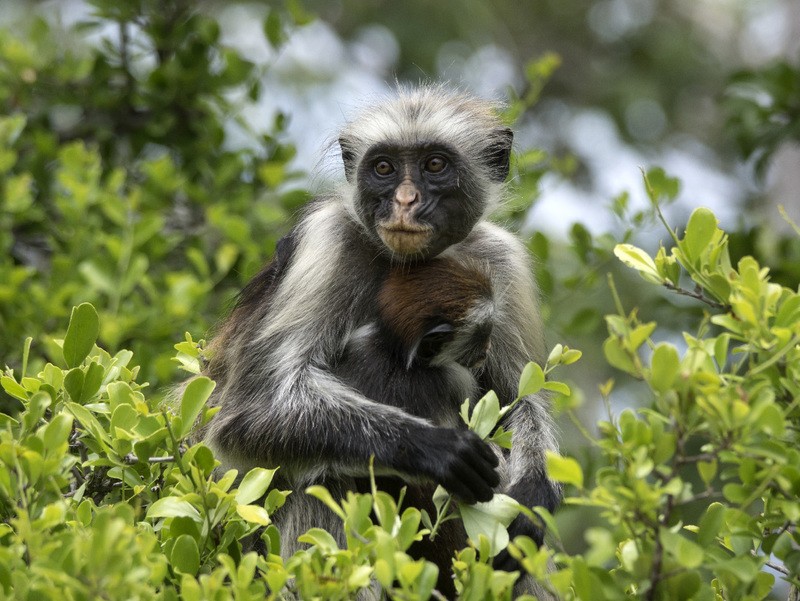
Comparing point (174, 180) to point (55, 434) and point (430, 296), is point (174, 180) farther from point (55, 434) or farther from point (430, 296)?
point (55, 434)

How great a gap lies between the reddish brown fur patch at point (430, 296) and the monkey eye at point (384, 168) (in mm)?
659

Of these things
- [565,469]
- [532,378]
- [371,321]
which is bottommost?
[371,321]

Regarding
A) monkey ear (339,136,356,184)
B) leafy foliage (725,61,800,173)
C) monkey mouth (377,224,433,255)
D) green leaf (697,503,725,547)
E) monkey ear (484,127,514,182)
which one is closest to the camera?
green leaf (697,503,725,547)

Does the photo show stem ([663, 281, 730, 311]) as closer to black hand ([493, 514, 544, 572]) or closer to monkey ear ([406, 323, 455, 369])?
monkey ear ([406, 323, 455, 369])

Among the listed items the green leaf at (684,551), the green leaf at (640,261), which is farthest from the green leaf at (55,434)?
the green leaf at (640,261)

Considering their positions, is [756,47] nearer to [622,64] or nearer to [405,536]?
[622,64]

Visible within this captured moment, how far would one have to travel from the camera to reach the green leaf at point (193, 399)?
3.27 m

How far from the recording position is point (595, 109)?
18375 millimetres

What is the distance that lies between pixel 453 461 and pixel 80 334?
1.42 meters

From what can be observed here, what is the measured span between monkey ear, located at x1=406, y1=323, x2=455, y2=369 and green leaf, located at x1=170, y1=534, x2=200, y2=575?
5.57ft

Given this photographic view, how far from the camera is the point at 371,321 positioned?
4859 millimetres

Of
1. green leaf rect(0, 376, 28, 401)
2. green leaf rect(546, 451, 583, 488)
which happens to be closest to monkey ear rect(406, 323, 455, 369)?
green leaf rect(0, 376, 28, 401)

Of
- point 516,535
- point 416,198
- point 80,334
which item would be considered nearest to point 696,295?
point 516,535

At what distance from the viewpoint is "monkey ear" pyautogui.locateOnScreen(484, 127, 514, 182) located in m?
5.70
